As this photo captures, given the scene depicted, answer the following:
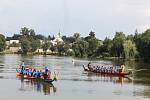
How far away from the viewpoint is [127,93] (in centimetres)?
4200

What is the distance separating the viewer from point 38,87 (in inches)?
1794

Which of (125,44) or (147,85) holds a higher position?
(125,44)

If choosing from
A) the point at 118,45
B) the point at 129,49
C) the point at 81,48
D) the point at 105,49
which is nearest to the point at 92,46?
the point at 81,48

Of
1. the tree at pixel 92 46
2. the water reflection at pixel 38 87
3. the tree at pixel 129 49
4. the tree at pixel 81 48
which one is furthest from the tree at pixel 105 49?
the water reflection at pixel 38 87

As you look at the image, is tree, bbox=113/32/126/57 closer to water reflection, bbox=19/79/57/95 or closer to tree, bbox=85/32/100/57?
tree, bbox=85/32/100/57

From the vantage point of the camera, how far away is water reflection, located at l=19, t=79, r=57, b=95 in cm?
4260

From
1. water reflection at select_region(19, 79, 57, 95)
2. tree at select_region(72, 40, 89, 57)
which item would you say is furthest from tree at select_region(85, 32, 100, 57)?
water reflection at select_region(19, 79, 57, 95)

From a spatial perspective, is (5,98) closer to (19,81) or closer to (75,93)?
(75,93)

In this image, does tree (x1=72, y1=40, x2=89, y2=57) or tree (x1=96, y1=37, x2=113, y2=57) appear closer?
tree (x1=96, y1=37, x2=113, y2=57)

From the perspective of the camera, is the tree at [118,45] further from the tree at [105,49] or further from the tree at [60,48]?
the tree at [60,48]

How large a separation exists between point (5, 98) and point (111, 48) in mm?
108563

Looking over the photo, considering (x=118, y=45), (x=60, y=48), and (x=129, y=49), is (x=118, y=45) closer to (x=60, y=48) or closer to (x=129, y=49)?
(x=129, y=49)

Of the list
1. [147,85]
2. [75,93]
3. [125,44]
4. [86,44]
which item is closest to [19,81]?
[75,93]

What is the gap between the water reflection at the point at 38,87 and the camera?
42.6 m
